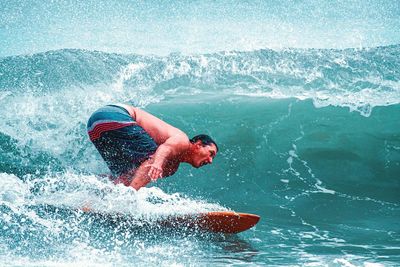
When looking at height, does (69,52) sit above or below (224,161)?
above

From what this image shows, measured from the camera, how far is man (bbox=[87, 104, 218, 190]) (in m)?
4.18

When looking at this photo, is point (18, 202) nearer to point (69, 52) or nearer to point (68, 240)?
point (68, 240)

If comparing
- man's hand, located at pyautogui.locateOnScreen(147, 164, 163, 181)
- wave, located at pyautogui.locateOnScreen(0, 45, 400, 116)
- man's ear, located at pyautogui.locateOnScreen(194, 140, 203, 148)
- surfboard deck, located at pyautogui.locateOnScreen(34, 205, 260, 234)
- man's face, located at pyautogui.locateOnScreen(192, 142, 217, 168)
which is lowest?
surfboard deck, located at pyautogui.locateOnScreen(34, 205, 260, 234)

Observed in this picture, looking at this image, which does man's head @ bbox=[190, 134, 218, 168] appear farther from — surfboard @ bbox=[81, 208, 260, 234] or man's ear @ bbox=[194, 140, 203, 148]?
surfboard @ bbox=[81, 208, 260, 234]

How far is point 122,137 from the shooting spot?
13.8 feet

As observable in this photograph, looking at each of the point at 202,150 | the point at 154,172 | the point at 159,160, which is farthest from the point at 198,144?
the point at 154,172

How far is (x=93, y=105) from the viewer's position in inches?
440

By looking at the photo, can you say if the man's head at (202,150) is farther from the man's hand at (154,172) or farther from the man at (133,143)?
the man's hand at (154,172)

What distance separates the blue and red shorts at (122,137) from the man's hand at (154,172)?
0.39 meters

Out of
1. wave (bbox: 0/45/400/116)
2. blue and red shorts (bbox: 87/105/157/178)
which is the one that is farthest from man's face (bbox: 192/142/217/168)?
wave (bbox: 0/45/400/116)

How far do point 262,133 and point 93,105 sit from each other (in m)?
4.40

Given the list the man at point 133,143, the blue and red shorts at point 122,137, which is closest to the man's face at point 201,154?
the man at point 133,143

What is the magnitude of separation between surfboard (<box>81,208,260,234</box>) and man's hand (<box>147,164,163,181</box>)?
47 centimetres

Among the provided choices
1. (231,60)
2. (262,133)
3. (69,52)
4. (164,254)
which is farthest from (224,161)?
(69,52)
